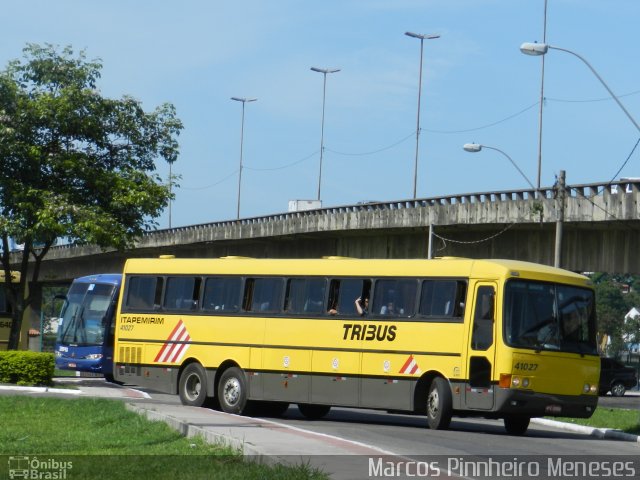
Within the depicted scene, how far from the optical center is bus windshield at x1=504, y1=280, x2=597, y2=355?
843 inches

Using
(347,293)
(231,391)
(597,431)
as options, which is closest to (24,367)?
(231,391)

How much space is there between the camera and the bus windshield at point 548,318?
2142 cm

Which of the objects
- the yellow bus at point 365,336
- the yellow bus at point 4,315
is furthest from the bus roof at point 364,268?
the yellow bus at point 4,315

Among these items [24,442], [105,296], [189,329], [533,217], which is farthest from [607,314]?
[24,442]

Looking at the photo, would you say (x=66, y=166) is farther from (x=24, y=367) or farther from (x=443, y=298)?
(x=443, y=298)

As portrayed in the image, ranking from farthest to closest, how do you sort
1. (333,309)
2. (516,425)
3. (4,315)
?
(4,315)
(333,309)
(516,425)

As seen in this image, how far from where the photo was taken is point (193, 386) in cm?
2598

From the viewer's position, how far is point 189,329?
26.1 m

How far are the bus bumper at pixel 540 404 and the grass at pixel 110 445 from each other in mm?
5719

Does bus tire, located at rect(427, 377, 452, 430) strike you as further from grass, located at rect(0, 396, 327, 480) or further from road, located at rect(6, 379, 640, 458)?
grass, located at rect(0, 396, 327, 480)

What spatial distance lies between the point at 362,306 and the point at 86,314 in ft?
61.1

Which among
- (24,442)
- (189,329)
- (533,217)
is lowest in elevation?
(24,442)

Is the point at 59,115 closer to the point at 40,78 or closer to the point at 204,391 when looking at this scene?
the point at 40,78

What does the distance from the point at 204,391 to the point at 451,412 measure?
19.3 ft
